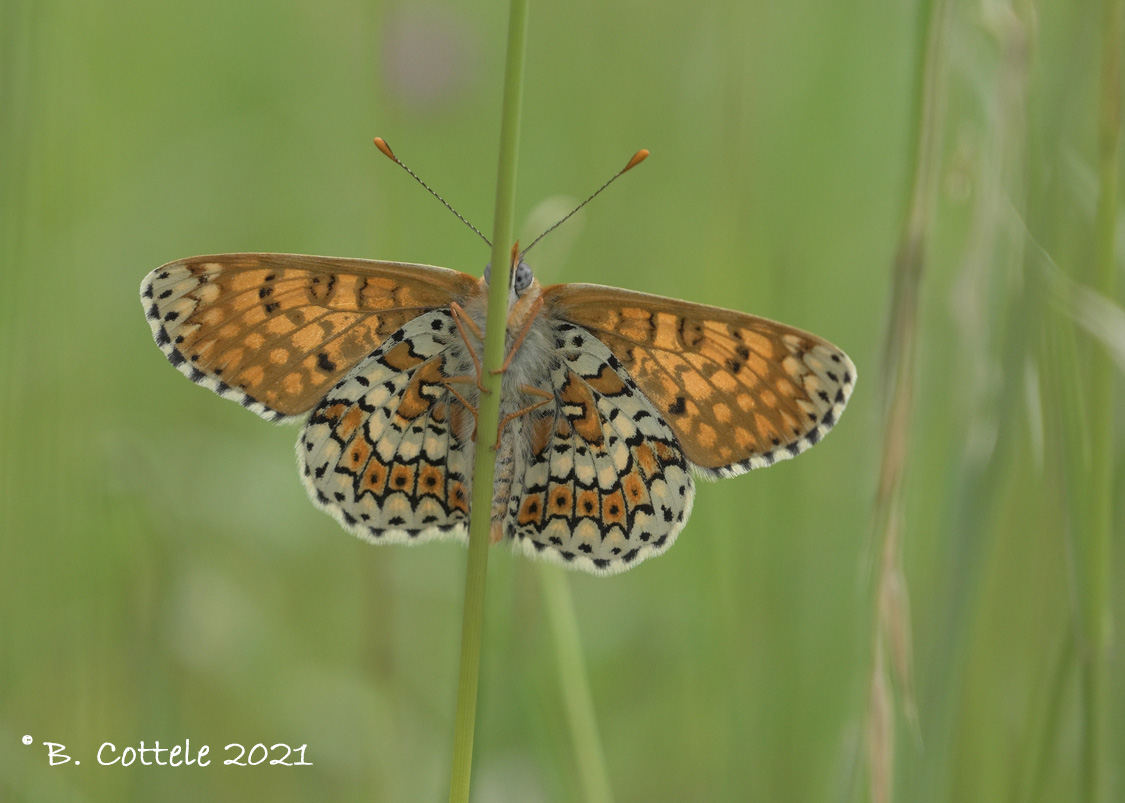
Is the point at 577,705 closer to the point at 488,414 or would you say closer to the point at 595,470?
the point at 595,470

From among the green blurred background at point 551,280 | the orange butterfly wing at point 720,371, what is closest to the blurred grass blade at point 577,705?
the green blurred background at point 551,280

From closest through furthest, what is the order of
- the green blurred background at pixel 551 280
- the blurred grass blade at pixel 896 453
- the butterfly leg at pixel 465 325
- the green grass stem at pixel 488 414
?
the green grass stem at pixel 488 414, the blurred grass blade at pixel 896 453, the green blurred background at pixel 551 280, the butterfly leg at pixel 465 325

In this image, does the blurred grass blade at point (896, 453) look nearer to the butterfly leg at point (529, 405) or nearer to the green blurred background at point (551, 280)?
the green blurred background at point (551, 280)

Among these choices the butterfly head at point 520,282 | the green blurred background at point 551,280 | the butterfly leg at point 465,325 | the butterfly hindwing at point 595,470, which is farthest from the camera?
the butterfly hindwing at point 595,470

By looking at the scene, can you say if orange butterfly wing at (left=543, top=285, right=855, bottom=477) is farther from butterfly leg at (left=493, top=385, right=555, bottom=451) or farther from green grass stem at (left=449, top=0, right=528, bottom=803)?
green grass stem at (left=449, top=0, right=528, bottom=803)

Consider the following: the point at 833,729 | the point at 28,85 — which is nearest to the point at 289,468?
the point at 28,85

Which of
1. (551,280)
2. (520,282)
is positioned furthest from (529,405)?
(551,280)

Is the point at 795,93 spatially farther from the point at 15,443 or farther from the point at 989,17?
the point at 15,443

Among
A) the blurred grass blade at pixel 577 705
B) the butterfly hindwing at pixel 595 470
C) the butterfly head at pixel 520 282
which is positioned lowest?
the blurred grass blade at pixel 577 705

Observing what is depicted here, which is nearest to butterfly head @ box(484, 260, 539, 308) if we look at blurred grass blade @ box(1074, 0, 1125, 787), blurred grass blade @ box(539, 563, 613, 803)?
blurred grass blade @ box(539, 563, 613, 803)
